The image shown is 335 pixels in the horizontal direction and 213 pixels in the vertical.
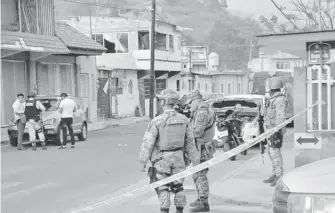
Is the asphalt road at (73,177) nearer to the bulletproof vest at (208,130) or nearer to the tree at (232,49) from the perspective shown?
the bulletproof vest at (208,130)

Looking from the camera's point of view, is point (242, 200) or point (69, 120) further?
point (69, 120)

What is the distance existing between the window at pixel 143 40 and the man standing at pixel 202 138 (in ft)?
119

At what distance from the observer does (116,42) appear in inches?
1766

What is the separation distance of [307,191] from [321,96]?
247 inches

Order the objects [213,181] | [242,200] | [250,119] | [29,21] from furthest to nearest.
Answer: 1. [29,21]
2. [250,119]
3. [213,181]
4. [242,200]

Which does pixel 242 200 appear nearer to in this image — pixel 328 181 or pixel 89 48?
pixel 328 181

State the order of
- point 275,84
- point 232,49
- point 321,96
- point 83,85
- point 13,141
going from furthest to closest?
1. point 232,49
2. point 83,85
3. point 13,141
4. point 321,96
5. point 275,84

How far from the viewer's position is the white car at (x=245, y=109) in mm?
17469

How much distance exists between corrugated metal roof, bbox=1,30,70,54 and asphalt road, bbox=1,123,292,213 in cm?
552

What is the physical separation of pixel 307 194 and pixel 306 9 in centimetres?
1554

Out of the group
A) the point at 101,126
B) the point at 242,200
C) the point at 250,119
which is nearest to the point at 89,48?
the point at 101,126

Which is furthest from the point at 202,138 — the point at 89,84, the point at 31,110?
the point at 89,84

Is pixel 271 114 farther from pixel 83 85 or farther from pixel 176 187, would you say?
pixel 83 85

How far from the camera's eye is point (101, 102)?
3544 cm
